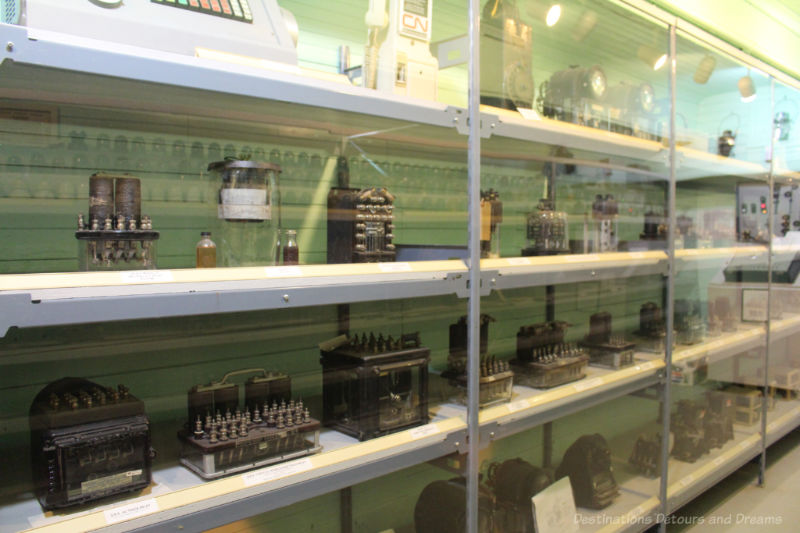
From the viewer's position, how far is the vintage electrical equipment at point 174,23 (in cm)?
125

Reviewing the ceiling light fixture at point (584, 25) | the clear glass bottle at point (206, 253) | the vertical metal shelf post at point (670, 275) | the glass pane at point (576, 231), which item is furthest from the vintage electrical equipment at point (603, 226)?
the clear glass bottle at point (206, 253)

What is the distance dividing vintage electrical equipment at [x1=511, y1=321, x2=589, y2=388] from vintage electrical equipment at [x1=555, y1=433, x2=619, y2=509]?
0.47m

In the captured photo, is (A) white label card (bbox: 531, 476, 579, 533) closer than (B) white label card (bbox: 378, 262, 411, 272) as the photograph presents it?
No

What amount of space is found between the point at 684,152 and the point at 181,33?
8.74ft

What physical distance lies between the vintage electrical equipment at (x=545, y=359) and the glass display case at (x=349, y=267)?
0.01 m

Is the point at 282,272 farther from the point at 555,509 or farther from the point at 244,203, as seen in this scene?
the point at 555,509

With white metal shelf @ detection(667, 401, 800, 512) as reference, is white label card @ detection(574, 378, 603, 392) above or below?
above

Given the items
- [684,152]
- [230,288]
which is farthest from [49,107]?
[684,152]

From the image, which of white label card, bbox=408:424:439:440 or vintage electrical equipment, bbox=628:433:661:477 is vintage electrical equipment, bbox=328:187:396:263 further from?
vintage electrical equipment, bbox=628:433:661:477

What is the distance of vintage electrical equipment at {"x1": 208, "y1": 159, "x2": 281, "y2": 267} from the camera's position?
169 cm

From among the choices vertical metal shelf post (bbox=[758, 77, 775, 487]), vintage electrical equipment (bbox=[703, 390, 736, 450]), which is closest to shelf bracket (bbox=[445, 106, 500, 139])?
vintage electrical equipment (bbox=[703, 390, 736, 450])

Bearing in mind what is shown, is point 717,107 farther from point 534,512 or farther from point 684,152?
point 534,512

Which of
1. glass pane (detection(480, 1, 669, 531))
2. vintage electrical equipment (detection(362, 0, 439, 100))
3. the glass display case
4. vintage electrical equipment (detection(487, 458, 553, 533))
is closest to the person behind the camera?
the glass display case

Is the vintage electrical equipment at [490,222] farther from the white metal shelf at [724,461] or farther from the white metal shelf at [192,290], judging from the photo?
the white metal shelf at [724,461]
